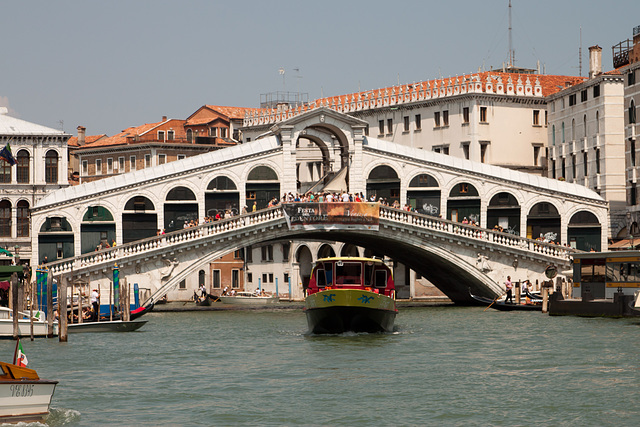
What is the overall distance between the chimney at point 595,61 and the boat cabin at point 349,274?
24937 mm

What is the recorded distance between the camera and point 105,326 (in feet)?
114

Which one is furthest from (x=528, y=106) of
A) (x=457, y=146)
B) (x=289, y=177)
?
(x=289, y=177)

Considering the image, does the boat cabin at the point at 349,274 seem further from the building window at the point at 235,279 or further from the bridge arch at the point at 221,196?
the building window at the point at 235,279

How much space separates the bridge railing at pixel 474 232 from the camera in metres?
45.9

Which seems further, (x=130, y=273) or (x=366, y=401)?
(x=130, y=273)

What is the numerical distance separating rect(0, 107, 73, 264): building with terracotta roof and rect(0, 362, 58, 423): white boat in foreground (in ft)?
106

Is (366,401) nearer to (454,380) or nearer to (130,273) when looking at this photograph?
(454,380)

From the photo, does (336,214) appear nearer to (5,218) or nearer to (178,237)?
(178,237)

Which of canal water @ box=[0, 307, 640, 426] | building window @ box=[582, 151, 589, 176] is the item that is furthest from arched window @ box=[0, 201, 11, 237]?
building window @ box=[582, 151, 589, 176]

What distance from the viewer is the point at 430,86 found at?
198ft

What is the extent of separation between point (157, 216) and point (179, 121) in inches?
1113

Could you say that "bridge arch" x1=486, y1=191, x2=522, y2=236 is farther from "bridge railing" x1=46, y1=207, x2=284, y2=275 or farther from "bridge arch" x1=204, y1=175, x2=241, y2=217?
"bridge arch" x1=204, y1=175, x2=241, y2=217

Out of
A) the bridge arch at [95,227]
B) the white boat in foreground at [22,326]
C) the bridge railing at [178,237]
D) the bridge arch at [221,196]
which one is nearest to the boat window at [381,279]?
the white boat in foreground at [22,326]

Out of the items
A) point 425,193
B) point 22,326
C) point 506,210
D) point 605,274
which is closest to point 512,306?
point 605,274
